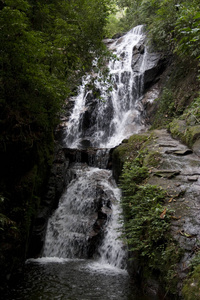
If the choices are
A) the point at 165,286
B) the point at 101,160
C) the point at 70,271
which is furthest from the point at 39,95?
the point at 101,160

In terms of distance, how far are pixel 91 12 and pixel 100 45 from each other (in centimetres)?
125

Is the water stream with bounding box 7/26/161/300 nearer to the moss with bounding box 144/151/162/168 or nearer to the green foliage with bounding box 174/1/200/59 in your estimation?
the moss with bounding box 144/151/162/168

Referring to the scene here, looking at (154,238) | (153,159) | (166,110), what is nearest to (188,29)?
(154,238)

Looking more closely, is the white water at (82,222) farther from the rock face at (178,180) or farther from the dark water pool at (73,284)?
the rock face at (178,180)

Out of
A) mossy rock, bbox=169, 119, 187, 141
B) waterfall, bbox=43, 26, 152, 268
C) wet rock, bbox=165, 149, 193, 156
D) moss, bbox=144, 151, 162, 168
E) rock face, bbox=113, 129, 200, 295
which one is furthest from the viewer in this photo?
mossy rock, bbox=169, 119, 187, 141

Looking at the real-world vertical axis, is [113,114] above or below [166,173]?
above

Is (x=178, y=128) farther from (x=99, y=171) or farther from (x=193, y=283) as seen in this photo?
(x=193, y=283)

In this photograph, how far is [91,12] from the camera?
29.4ft

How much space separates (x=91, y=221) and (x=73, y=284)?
A: 3.33 meters

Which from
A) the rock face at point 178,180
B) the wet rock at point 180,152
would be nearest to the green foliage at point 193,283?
the rock face at point 178,180

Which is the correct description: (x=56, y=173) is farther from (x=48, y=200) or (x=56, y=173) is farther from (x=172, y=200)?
(x=172, y=200)

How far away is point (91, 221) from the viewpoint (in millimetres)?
8523

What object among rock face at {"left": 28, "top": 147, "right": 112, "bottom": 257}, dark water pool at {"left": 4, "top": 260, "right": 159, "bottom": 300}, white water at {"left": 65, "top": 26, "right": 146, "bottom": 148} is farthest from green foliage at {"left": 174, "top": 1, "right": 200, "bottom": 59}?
white water at {"left": 65, "top": 26, "right": 146, "bottom": 148}

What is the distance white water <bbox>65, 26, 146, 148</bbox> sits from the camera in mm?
15578
